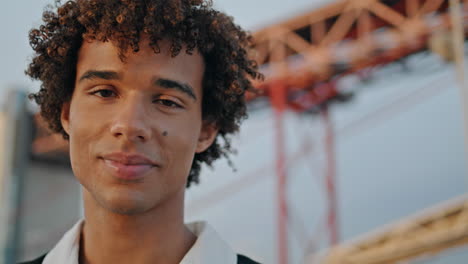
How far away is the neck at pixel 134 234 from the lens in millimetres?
1877

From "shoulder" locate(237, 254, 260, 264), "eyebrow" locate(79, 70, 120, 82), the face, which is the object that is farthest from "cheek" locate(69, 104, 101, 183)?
"shoulder" locate(237, 254, 260, 264)

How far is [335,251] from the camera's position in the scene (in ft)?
24.3

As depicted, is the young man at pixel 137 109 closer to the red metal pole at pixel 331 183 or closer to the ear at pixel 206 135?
the ear at pixel 206 135

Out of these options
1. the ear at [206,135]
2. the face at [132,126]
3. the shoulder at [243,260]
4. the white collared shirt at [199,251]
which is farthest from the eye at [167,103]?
the shoulder at [243,260]

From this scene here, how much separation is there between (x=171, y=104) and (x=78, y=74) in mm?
377

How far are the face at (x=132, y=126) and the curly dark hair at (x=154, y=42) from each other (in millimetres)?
58

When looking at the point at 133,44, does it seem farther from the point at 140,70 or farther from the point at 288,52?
the point at 288,52

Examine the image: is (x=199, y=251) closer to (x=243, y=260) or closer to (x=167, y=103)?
(x=243, y=260)

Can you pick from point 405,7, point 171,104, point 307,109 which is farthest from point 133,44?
point 307,109

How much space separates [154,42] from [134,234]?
0.67m

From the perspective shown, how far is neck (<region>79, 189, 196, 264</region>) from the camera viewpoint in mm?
1877

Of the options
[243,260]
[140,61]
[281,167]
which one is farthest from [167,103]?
[281,167]

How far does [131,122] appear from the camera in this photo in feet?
5.65

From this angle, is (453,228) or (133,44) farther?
(453,228)
